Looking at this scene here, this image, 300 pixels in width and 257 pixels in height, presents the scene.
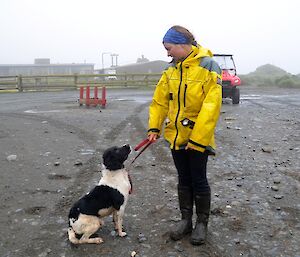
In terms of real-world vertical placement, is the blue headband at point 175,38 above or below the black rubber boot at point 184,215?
above

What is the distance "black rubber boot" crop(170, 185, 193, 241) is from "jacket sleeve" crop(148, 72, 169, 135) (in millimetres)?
724

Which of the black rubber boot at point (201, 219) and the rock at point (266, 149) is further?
the rock at point (266, 149)

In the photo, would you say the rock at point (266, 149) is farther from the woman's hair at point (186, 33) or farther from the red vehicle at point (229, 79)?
the red vehicle at point (229, 79)

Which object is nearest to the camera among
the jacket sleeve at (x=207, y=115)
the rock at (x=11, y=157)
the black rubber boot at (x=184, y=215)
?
the jacket sleeve at (x=207, y=115)

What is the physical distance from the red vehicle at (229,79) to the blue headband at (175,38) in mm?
12268

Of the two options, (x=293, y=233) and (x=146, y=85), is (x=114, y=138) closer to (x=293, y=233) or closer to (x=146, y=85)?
(x=293, y=233)

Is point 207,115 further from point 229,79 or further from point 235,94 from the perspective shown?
point 229,79

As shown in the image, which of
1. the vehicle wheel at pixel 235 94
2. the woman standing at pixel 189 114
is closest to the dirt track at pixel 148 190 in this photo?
the woman standing at pixel 189 114

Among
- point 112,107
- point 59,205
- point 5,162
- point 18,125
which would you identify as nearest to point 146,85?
point 112,107

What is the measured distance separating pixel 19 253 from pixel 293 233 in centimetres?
295

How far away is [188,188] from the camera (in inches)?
161

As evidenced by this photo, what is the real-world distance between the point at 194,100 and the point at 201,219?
4.25 feet

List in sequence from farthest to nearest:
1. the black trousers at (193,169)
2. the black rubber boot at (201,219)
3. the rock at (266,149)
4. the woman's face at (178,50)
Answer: the rock at (266,149) → the black rubber boot at (201,219) → the black trousers at (193,169) → the woman's face at (178,50)

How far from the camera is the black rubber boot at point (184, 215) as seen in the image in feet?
13.3
